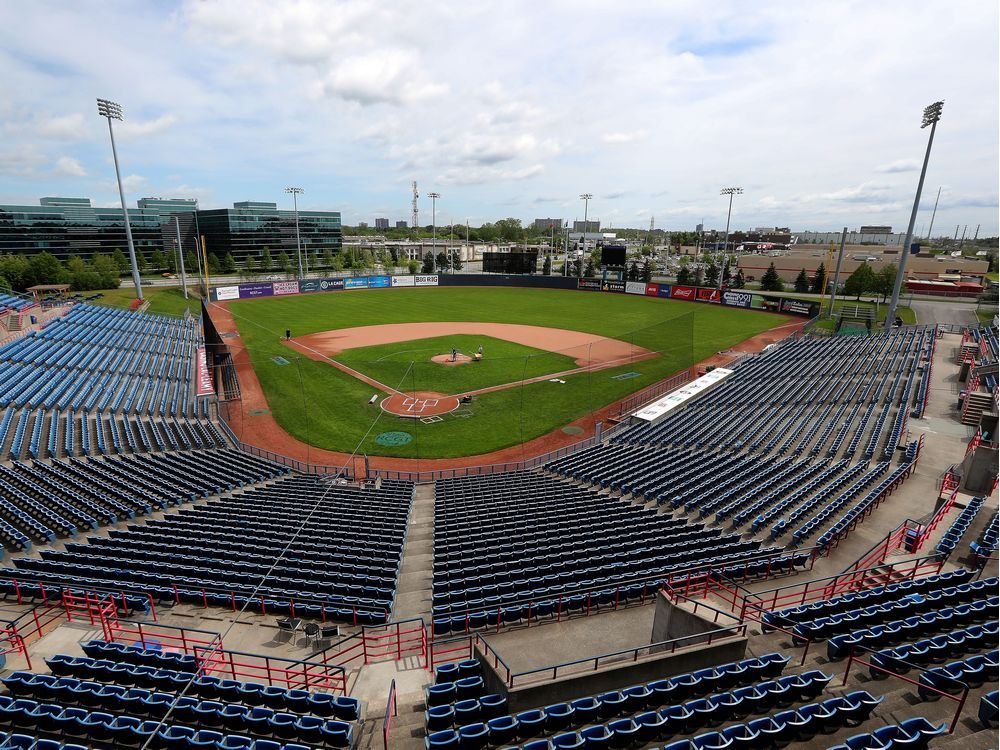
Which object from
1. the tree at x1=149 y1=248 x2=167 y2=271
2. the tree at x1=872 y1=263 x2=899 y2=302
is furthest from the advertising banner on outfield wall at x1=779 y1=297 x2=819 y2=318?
the tree at x1=149 y1=248 x2=167 y2=271

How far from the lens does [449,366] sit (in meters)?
42.1

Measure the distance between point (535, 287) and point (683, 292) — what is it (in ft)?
90.7

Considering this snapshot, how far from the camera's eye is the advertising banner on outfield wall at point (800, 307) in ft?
217

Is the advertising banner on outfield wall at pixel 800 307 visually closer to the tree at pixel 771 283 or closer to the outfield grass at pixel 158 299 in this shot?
the tree at pixel 771 283

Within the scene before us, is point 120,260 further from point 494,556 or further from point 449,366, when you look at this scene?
point 494,556

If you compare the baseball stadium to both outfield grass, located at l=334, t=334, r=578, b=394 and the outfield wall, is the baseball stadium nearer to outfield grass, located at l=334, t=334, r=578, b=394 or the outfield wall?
outfield grass, located at l=334, t=334, r=578, b=394

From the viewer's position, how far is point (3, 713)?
24.2 feet

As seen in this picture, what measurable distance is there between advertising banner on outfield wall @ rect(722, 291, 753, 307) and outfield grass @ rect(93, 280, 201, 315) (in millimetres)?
76622

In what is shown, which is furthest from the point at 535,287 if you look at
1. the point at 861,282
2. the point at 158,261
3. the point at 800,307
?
the point at 158,261

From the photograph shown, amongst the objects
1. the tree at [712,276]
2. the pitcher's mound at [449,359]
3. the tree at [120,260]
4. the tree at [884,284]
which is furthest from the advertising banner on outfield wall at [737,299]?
the tree at [120,260]

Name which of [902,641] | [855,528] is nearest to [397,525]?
[902,641]

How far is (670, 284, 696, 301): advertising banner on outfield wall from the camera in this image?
82.2m

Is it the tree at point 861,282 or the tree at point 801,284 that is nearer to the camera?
the tree at point 861,282

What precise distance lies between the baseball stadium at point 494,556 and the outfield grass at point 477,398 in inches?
14.0
